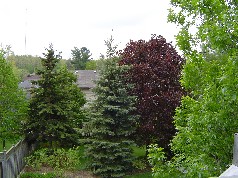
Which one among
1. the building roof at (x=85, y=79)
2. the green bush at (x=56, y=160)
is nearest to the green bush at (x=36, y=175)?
the green bush at (x=56, y=160)

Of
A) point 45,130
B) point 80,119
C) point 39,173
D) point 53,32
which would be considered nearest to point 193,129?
point 39,173

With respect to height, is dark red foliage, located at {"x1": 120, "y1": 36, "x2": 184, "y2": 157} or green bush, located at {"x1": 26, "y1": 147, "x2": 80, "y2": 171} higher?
dark red foliage, located at {"x1": 120, "y1": 36, "x2": 184, "y2": 157}

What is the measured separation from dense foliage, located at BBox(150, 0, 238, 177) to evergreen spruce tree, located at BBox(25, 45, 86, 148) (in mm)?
8214

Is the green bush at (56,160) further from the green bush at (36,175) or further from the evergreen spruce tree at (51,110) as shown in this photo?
the evergreen spruce tree at (51,110)

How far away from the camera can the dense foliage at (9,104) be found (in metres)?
13.0

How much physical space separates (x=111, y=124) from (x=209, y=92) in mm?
8371

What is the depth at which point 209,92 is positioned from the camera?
5078mm

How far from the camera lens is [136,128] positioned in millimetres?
13266

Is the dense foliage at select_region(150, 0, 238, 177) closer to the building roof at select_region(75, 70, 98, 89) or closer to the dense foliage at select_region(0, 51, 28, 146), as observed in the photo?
the dense foliage at select_region(0, 51, 28, 146)

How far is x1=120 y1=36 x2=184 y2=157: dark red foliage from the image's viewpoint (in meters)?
13.1

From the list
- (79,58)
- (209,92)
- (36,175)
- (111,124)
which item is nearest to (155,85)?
(111,124)

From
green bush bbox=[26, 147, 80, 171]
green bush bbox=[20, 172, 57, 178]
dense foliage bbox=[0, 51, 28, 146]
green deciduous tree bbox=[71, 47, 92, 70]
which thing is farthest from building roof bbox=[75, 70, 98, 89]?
green bush bbox=[20, 172, 57, 178]

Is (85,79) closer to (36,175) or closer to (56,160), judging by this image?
(56,160)

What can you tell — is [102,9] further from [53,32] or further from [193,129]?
[53,32]
